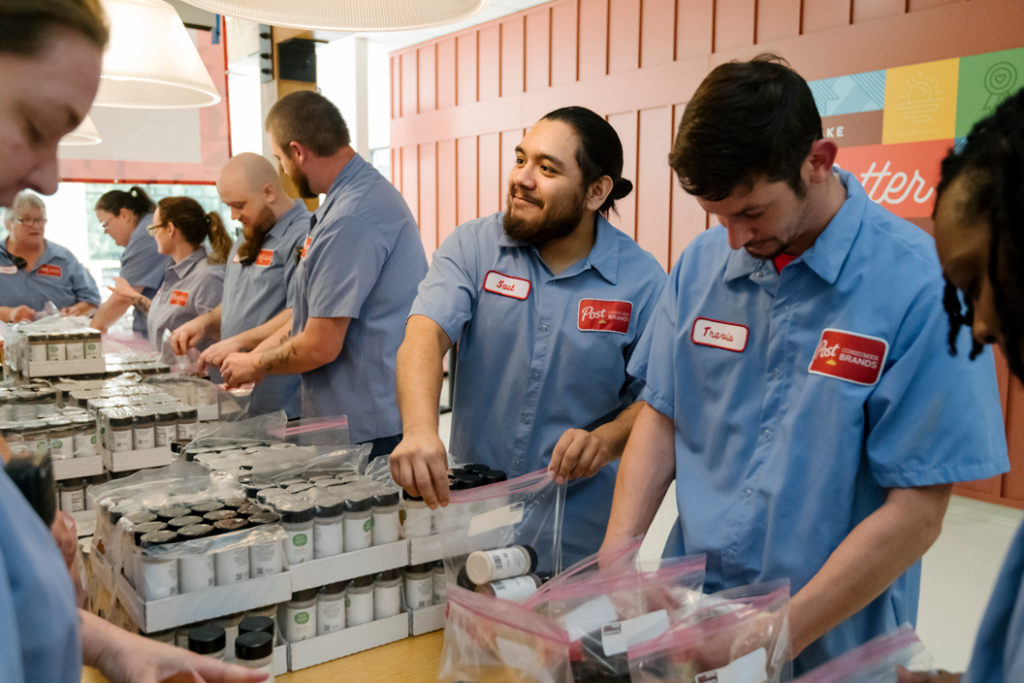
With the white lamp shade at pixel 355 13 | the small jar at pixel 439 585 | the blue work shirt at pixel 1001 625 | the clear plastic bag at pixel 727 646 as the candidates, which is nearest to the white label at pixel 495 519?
the small jar at pixel 439 585

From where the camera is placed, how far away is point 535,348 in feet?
6.47

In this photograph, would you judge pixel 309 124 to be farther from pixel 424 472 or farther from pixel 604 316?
pixel 424 472

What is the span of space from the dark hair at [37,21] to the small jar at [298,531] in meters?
0.89

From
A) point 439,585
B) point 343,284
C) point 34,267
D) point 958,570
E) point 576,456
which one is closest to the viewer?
point 439,585

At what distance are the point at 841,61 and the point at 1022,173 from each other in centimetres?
516

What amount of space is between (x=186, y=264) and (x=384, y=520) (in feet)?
11.3

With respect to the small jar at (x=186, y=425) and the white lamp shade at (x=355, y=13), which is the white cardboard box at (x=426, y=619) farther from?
the white lamp shade at (x=355, y=13)

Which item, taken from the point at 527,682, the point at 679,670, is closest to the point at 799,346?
the point at 679,670

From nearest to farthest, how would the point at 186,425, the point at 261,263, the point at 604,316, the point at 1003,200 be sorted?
the point at 1003,200 → the point at 604,316 → the point at 186,425 → the point at 261,263

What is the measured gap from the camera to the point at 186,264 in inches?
170

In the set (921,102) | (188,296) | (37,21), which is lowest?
(188,296)

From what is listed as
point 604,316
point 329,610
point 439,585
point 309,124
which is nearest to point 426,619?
point 439,585

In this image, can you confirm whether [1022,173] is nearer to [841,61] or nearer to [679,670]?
[679,670]

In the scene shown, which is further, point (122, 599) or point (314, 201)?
point (314, 201)
